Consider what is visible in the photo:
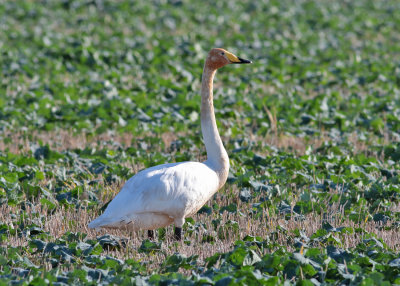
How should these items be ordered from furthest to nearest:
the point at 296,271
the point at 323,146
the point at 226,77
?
the point at 226,77
the point at 323,146
the point at 296,271

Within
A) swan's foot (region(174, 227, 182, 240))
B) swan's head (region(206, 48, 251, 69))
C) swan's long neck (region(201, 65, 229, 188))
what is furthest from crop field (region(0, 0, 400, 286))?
swan's head (region(206, 48, 251, 69))

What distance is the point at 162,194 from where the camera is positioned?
5.66 meters

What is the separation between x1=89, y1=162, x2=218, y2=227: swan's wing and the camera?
5625 millimetres

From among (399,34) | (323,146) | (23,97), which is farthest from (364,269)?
(399,34)

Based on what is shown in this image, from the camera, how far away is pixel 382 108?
11016 mm

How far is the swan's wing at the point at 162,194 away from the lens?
221 inches

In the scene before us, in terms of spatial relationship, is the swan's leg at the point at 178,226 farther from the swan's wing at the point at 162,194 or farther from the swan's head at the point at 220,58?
the swan's head at the point at 220,58

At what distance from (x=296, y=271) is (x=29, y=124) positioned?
6.13m

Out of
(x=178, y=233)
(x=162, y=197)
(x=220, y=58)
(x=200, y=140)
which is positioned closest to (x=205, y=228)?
(x=178, y=233)

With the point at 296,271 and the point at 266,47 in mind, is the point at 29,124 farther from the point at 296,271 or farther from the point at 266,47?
the point at 266,47

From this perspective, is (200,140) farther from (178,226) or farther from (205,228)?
(178,226)

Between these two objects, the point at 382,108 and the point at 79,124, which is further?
the point at 382,108

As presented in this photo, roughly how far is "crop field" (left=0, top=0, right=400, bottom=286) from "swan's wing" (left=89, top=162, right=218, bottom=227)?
22 cm

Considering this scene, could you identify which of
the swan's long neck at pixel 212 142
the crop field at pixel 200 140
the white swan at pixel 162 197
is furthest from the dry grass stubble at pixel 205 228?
the swan's long neck at pixel 212 142
